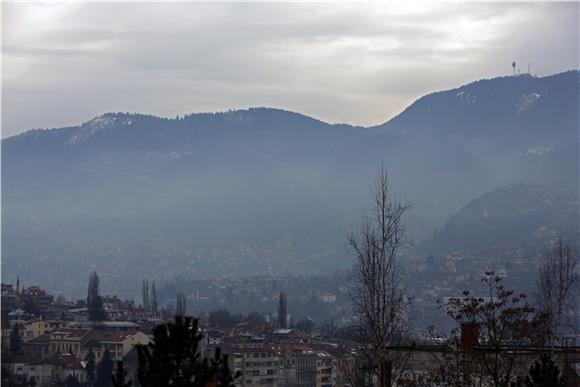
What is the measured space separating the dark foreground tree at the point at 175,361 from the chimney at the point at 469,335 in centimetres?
→ 866

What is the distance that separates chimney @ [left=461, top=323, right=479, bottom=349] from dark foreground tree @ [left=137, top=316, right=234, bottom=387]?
8.66m

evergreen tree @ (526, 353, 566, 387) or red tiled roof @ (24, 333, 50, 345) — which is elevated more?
red tiled roof @ (24, 333, 50, 345)

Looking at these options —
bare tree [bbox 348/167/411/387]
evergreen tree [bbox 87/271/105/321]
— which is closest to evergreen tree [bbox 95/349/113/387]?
evergreen tree [bbox 87/271/105/321]

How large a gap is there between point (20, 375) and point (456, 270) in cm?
12200

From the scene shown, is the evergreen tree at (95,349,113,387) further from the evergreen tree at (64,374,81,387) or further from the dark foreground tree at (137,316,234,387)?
the dark foreground tree at (137,316,234,387)

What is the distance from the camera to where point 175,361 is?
50.2 feet

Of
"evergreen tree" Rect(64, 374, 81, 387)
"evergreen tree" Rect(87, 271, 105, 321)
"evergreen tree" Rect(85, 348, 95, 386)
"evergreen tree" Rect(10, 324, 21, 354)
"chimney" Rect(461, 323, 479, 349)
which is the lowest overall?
"evergreen tree" Rect(64, 374, 81, 387)

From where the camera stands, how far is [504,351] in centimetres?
2350

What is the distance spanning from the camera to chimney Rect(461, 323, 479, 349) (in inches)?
927

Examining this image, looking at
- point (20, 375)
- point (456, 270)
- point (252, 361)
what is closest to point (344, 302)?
point (456, 270)

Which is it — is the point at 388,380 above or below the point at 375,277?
below

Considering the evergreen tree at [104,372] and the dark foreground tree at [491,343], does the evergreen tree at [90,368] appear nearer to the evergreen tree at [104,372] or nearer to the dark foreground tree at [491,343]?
the evergreen tree at [104,372]

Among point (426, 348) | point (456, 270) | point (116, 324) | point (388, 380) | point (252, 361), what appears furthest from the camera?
point (456, 270)

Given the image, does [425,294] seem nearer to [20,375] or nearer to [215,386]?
[20,375]
